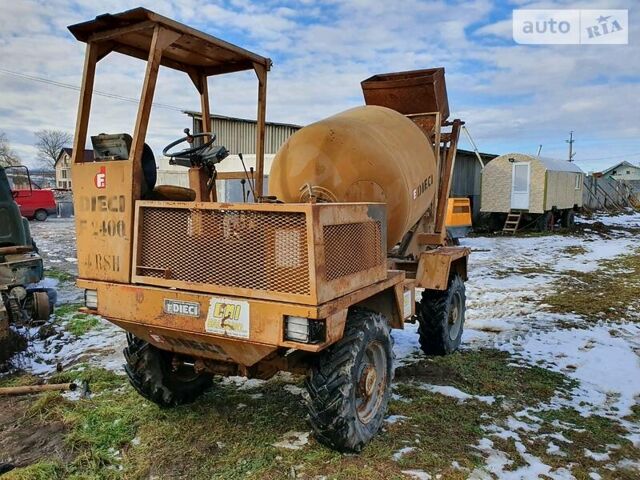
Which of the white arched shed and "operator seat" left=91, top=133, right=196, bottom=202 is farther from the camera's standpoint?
the white arched shed

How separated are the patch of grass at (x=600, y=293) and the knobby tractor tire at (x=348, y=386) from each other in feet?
17.6

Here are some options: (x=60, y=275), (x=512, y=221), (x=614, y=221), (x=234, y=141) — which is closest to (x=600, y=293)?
(x=60, y=275)

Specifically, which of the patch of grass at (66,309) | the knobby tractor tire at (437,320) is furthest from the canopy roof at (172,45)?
the patch of grass at (66,309)

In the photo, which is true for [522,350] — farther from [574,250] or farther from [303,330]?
Result: [574,250]

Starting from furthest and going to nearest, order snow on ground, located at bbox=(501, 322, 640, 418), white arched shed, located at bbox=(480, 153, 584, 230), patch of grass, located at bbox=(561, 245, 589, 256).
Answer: white arched shed, located at bbox=(480, 153, 584, 230)
patch of grass, located at bbox=(561, 245, 589, 256)
snow on ground, located at bbox=(501, 322, 640, 418)

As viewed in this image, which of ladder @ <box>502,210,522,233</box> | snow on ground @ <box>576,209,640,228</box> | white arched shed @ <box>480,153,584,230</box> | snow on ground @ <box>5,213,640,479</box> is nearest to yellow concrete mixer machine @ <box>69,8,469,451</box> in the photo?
snow on ground @ <box>5,213,640,479</box>

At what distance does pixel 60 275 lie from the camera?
1080cm

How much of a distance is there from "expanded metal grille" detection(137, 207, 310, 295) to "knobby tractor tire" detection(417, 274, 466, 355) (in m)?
3.04

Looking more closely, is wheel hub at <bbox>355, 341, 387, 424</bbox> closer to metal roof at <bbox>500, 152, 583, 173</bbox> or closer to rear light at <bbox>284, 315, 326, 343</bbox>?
rear light at <bbox>284, 315, 326, 343</bbox>

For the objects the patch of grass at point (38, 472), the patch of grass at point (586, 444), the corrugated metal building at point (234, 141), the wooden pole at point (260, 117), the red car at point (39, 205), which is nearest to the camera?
the patch of grass at point (38, 472)

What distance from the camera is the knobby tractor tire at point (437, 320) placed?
5.77 metres

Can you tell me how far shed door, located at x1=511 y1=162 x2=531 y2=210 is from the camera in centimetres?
2216

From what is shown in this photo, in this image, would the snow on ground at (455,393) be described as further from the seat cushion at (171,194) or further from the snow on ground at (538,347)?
the seat cushion at (171,194)

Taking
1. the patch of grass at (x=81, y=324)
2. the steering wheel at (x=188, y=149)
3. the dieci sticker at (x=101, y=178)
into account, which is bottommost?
the patch of grass at (x=81, y=324)
